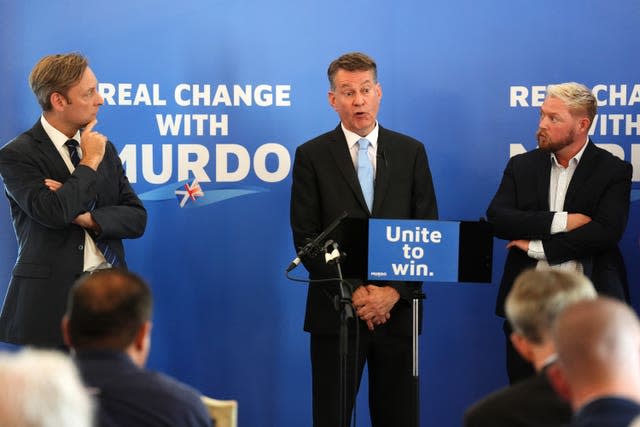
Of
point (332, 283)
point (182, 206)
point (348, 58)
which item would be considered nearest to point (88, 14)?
point (182, 206)

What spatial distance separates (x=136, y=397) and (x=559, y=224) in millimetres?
2926

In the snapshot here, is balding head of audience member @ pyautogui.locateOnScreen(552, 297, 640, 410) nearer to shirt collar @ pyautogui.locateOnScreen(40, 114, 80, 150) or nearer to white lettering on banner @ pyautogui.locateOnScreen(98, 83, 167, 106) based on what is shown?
shirt collar @ pyautogui.locateOnScreen(40, 114, 80, 150)

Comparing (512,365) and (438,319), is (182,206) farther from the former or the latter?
(512,365)

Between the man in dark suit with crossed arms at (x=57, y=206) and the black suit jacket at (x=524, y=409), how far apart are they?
2351 millimetres

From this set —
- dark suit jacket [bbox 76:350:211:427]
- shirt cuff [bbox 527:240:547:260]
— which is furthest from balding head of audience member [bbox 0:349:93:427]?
shirt cuff [bbox 527:240:547:260]

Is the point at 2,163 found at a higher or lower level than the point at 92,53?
lower

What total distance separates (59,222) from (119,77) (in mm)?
1390

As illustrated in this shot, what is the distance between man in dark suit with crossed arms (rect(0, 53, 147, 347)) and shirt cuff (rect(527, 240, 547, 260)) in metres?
1.84

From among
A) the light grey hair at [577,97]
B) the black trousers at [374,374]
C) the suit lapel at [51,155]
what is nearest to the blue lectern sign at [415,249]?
the black trousers at [374,374]

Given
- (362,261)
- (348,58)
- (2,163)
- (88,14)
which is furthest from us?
(88,14)

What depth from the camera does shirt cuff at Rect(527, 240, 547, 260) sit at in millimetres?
4793

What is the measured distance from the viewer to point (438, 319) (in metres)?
5.62

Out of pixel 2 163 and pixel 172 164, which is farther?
pixel 172 164

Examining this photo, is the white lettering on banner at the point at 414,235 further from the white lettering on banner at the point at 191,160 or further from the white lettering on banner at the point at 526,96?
the white lettering on banner at the point at 526,96
